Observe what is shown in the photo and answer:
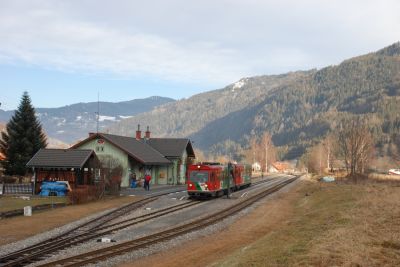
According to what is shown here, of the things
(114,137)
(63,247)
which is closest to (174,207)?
(63,247)

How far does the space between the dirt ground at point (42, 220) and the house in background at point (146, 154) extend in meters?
14.7

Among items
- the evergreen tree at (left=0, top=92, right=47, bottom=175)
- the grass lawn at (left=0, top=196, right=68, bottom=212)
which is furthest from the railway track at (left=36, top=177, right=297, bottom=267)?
the evergreen tree at (left=0, top=92, right=47, bottom=175)

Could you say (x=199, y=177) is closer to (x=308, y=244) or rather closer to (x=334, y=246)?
(x=308, y=244)

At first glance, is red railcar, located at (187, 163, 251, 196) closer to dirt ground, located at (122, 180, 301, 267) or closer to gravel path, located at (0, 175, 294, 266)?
gravel path, located at (0, 175, 294, 266)

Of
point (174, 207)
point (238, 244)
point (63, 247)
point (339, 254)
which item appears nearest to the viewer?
point (339, 254)

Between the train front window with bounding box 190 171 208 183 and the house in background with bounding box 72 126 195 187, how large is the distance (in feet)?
30.4

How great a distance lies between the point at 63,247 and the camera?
57.6ft

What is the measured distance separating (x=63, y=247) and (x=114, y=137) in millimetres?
38179

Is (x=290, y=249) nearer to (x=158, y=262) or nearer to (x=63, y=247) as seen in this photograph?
(x=158, y=262)

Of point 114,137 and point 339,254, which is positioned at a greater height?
point 114,137

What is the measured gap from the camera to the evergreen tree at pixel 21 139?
5328cm

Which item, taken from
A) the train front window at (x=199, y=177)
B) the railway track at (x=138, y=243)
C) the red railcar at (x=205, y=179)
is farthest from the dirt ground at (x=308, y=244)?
the train front window at (x=199, y=177)

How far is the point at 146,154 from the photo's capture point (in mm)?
57156

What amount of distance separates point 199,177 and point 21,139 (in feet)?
81.1
